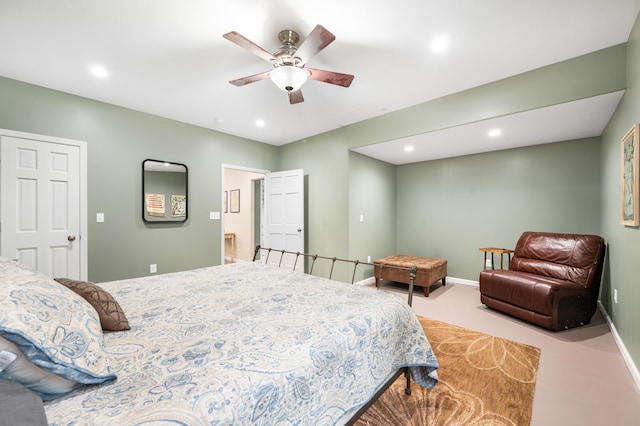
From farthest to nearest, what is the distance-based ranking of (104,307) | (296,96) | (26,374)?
1. (296,96)
2. (104,307)
3. (26,374)

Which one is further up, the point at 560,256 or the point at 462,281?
the point at 560,256

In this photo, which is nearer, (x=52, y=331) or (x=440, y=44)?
(x=52, y=331)

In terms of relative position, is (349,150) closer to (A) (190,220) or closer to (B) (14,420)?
(A) (190,220)

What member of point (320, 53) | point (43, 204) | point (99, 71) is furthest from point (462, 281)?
point (43, 204)

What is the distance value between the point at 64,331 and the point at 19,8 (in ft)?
8.17

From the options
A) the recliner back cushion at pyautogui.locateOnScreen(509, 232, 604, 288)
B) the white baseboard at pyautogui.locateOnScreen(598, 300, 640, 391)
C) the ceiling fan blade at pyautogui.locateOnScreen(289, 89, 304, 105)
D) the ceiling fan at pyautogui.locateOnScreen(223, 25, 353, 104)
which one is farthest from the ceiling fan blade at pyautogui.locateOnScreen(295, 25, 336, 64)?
the recliner back cushion at pyautogui.locateOnScreen(509, 232, 604, 288)

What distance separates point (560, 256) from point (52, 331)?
4408 mm

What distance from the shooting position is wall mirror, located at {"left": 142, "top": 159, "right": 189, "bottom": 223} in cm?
374

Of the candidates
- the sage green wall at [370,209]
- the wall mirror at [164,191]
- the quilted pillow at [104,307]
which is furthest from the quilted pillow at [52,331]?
the sage green wall at [370,209]

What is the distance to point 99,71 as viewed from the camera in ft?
8.82

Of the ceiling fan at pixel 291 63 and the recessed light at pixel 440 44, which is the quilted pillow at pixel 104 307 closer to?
the ceiling fan at pixel 291 63

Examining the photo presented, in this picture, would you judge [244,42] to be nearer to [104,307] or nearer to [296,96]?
[296,96]

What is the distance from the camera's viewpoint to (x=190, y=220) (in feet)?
13.7

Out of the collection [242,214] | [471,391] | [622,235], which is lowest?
[471,391]
